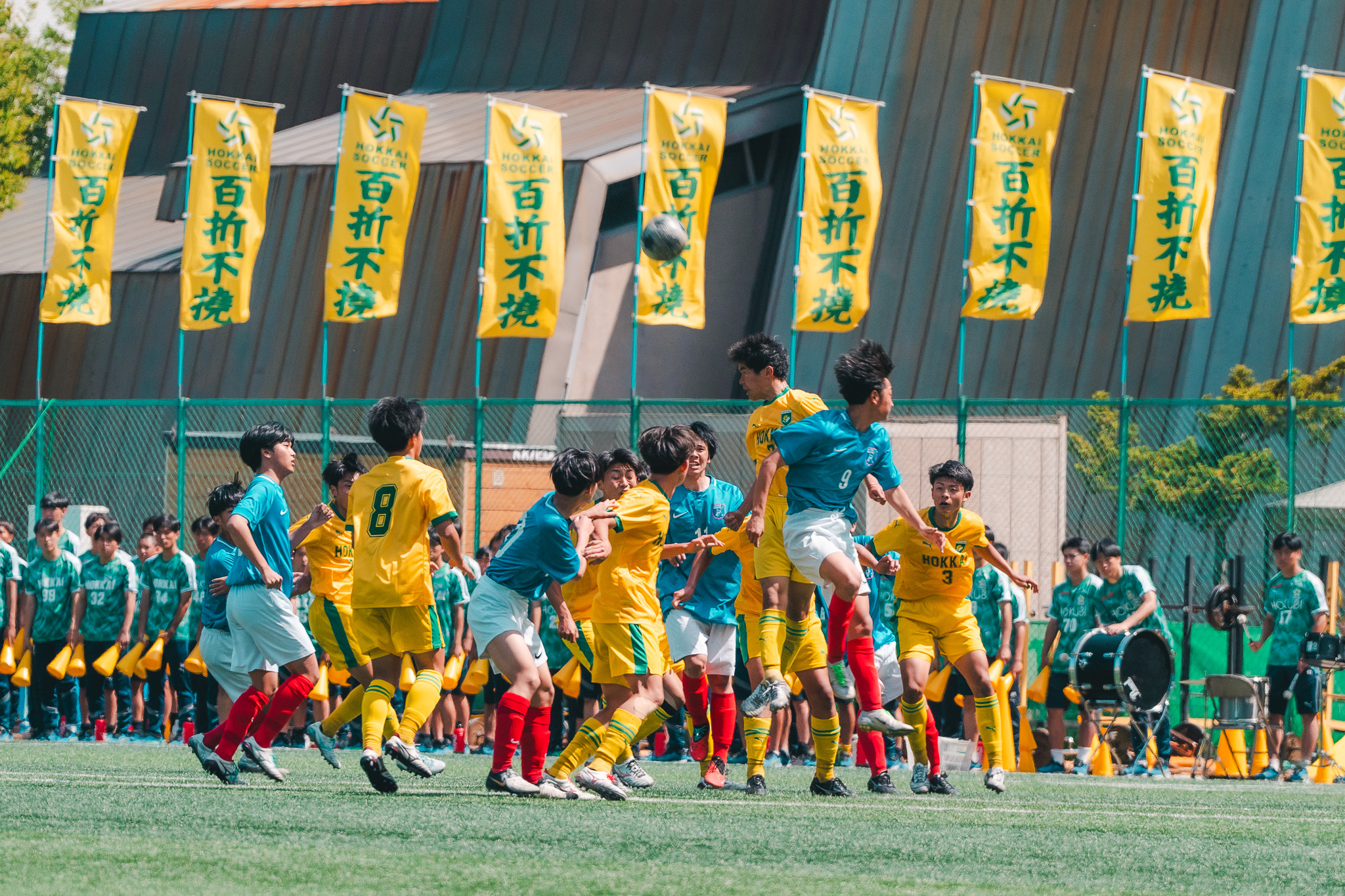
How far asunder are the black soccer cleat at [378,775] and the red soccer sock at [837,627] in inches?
98.0

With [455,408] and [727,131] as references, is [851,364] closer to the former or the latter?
[455,408]

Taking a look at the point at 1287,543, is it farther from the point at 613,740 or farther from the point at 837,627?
the point at 613,740

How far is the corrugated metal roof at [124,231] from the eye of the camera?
33.0 m

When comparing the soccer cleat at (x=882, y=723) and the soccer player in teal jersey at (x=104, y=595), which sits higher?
the soccer cleat at (x=882, y=723)

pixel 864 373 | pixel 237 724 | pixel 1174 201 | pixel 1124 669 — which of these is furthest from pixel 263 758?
pixel 1174 201

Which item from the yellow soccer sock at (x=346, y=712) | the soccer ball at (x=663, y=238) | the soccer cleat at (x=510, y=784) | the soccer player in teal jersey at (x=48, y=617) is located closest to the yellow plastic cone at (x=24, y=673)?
the soccer player in teal jersey at (x=48, y=617)

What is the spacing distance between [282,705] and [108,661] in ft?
25.0

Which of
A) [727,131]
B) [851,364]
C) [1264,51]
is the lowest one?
[851,364]

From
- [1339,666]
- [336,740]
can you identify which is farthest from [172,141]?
[1339,666]

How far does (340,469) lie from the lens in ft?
38.3

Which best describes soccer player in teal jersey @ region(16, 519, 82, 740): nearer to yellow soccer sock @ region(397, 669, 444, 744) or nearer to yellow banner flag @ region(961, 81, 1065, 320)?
yellow soccer sock @ region(397, 669, 444, 744)

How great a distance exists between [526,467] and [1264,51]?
1405 centimetres

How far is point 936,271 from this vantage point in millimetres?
29156

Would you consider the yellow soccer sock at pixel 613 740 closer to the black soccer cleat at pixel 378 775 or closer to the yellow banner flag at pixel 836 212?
the black soccer cleat at pixel 378 775
